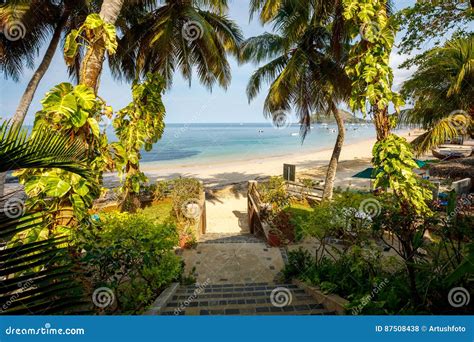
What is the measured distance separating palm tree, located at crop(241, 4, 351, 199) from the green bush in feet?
25.2

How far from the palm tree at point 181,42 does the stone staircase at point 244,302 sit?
739 cm

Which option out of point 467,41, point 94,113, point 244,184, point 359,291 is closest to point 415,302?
point 359,291

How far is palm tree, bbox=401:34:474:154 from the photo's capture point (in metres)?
6.70

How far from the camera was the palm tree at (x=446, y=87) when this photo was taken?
670 centimetres

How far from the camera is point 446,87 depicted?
7766 millimetres

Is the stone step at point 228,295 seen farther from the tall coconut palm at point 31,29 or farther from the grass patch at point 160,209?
the tall coconut palm at point 31,29

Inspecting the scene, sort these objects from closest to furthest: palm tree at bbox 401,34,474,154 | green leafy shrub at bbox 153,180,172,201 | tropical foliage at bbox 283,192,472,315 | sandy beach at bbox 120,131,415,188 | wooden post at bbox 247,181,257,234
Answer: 1. tropical foliage at bbox 283,192,472,315
2. palm tree at bbox 401,34,474,154
3. wooden post at bbox 247,181,257,234
4. green leafy shrub at bbox 153,180,172,201
5. sandy beach at bbox 120,131,415,188

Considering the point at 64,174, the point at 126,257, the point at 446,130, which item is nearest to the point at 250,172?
the point at 446,130

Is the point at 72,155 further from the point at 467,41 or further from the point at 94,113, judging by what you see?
the point at 467,41

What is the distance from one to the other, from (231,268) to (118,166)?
12.5ft

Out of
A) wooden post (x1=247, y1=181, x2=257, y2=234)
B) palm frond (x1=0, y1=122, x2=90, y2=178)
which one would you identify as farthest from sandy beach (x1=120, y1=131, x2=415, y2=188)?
palm frond (x1=0, y1=122, x2=90, y2=178)

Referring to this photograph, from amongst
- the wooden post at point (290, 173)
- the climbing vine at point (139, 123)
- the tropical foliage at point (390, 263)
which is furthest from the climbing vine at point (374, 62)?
the wooden post at point (290, 173)

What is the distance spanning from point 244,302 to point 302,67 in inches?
350

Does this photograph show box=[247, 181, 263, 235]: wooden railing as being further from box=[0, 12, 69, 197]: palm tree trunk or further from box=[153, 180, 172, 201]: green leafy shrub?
box=[0, 12, 69, 197]: palm tree trunk
